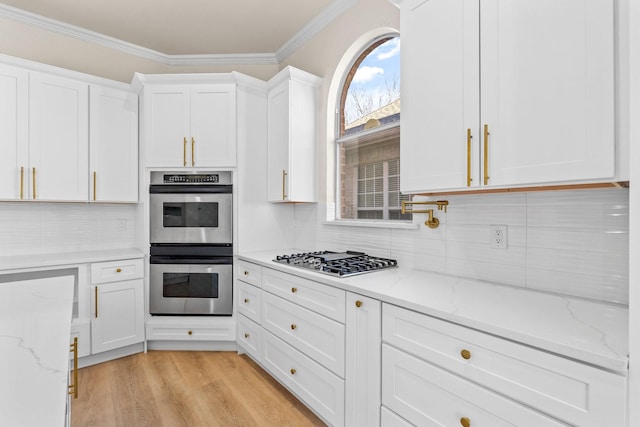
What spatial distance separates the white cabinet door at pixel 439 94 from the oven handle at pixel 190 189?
1.74 m

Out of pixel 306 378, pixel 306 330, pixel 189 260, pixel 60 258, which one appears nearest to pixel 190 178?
pixel 189 260

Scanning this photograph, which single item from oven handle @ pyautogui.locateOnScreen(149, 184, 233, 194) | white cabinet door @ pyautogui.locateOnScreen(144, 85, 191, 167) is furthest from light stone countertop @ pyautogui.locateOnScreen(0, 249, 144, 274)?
white cabinet door @ pyautogui.locateOnScreen(144, 85, 191, 167)

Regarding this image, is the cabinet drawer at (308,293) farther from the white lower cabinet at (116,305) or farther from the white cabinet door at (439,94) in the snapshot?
the white lower cabinet at (116,305)

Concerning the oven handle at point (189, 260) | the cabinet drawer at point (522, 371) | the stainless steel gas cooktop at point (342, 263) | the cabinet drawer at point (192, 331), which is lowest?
the cabinet drawer at point (192, 331)

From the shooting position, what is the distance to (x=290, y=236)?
10.9 ft

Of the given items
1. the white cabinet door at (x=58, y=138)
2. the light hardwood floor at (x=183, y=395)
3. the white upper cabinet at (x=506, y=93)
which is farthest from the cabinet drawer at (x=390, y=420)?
the white cabinet door at (x=58, y=138)

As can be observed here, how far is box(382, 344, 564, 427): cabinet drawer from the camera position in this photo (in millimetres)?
1110

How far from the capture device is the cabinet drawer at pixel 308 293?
181 cm

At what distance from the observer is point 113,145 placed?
3.01m

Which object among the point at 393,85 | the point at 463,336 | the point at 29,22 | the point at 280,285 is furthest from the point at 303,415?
the point at 29,22

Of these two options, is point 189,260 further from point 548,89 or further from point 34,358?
point 548,89

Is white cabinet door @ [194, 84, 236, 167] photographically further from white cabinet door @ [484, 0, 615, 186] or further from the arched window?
white cabinet door @ [484, 0, 615, 186]

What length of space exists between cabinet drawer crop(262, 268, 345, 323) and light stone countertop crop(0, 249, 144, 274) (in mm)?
1348

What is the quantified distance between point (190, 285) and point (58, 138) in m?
1.60
